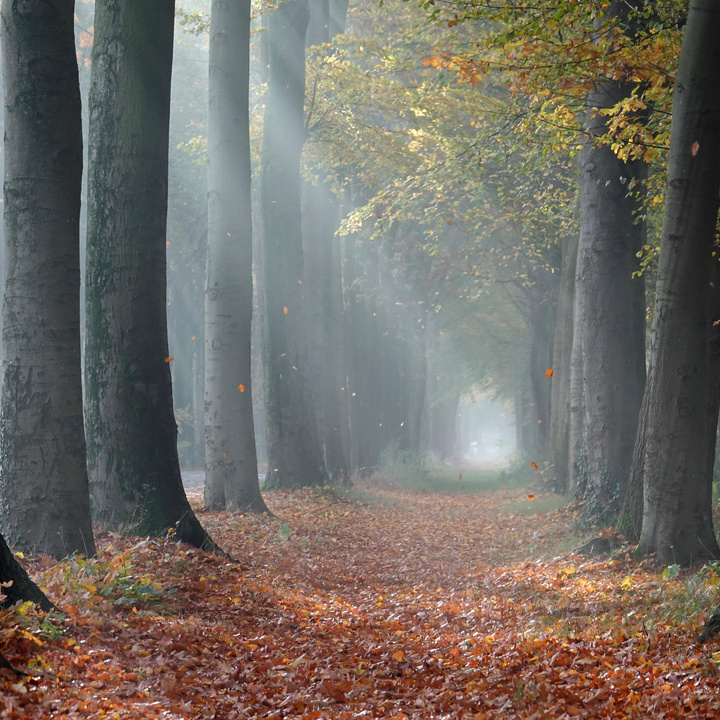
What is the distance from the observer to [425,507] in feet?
66.9

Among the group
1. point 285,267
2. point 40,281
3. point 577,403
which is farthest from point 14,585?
point 285,267

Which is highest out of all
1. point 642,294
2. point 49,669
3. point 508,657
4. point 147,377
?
point 642,294

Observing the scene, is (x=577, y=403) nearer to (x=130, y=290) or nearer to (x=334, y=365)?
(x=334, y=365)

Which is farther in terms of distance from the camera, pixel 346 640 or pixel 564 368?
pixel 564 368

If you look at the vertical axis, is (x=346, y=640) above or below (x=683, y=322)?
below

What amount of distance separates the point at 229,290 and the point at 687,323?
719 cm

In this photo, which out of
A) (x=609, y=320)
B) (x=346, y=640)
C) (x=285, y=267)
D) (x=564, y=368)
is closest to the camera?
(x=346, y=640)

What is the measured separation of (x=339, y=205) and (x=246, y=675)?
65.0ft

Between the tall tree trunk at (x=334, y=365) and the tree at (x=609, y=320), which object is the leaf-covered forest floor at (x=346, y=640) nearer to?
the tree at (x=609, y=320)

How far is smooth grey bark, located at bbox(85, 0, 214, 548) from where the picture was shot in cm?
815

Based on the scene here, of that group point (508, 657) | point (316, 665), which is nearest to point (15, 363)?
point (316, 665)

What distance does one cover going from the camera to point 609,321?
432 inches

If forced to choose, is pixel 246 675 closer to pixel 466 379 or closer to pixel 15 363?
pixel 15 363

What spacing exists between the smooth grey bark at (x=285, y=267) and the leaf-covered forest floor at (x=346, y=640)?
18.3ft
